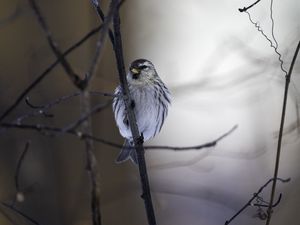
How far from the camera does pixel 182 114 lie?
1.49m

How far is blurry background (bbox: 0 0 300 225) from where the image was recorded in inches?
55.3

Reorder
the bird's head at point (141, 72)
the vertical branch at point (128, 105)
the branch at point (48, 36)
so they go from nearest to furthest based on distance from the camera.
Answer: the branch at point (48, 36) < the vertical branch at point (128, 105) < the bird's head at point (141, 72)

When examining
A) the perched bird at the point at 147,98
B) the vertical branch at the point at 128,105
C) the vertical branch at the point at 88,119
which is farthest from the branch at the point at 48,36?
the perched bird at the point at 147,98

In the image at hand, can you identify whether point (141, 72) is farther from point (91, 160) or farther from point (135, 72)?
point (91, 160)

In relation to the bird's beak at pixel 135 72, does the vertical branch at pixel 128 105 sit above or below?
below

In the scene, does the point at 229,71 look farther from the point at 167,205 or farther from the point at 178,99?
the point at 167,205

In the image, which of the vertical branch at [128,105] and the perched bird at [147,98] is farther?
the perched bird at [147,98]

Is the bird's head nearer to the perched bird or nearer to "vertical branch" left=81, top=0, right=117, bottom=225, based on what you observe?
the perched bird

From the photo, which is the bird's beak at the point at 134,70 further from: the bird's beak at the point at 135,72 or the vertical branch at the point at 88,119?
the vertical branch at the point at 88,119

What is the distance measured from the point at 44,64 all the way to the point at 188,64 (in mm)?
432

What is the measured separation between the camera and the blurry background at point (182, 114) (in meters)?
1.40

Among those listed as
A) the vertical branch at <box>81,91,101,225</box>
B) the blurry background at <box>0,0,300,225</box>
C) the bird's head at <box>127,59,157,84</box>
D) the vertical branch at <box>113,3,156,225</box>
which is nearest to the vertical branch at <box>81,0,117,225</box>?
the vertical branch at <box>81,91,101,225</box>

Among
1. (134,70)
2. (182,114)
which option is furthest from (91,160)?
(182,114)

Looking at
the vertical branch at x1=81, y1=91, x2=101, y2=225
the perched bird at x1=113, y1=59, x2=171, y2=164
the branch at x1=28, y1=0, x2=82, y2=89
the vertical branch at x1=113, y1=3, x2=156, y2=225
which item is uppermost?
the perched bird at x1=113, y1=59, x2=171, y2=164
